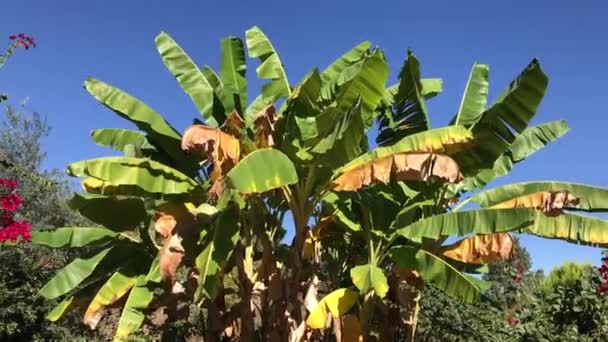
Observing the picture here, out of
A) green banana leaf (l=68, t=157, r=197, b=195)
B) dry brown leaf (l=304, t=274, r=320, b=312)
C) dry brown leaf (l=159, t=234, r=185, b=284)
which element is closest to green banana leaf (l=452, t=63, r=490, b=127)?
dry brown leaf (l=304, t=274, r=320, b=312)

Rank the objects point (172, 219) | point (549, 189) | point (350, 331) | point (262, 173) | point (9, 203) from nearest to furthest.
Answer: point (262, 173)
point (9, 203)
point (172, 219)
point (350, 331)
point (549, 189)

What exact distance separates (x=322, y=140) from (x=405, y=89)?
6.35 ft

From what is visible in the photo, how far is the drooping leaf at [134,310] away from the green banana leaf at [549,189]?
16.6 feet

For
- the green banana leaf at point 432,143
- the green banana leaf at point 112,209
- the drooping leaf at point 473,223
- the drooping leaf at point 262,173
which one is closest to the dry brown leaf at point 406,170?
the green banana leaf at point 432,143

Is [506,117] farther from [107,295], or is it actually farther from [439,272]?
[107,295]

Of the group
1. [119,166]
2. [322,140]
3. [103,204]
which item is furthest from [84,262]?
[322,140]

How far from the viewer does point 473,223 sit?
7418mm

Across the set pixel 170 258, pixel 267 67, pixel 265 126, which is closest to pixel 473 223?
pixel 265 126

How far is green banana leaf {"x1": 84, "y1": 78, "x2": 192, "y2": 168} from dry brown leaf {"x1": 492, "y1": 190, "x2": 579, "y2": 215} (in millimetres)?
5060

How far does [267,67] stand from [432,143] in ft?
9.06

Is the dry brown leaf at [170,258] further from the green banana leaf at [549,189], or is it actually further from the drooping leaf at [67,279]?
the green banana leaf at [549,189]

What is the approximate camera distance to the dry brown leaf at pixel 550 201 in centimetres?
789

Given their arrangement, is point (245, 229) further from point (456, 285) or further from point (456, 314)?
point (456, 314)

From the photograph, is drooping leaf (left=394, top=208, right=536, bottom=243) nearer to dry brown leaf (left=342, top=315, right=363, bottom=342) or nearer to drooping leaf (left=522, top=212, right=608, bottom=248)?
drooping leaf (left=522, top=212, right=608, bottom=248)
